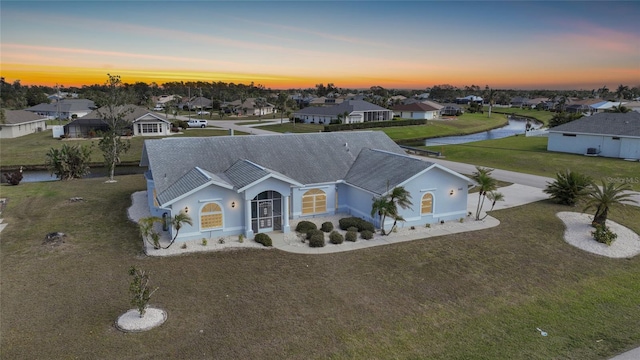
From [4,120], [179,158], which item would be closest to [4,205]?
[179,158]

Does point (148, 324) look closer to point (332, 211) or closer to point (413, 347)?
point (413, 347)

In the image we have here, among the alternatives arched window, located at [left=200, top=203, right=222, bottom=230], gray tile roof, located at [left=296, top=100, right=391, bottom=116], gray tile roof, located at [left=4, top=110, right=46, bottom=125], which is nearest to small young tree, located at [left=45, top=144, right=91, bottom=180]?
arched window, located at [left=200, top=203, right=222, bottom=230]

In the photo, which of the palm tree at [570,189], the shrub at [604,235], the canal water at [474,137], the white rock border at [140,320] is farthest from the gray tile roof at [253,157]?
the canal water at [474,137]

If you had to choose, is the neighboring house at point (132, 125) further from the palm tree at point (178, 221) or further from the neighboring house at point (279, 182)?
the palm tree at point (178, 221)

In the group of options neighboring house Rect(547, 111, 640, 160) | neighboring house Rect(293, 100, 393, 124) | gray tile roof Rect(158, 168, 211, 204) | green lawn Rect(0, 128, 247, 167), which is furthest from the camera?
neighboring house Rect(293, 100, 393, 124)

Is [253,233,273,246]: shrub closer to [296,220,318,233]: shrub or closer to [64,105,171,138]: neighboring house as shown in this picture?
[296,220,318,233]: shrub
